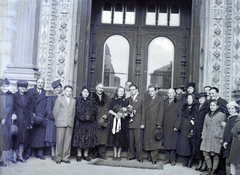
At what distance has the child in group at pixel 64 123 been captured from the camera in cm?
649

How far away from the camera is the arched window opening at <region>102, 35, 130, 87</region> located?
30.5ft

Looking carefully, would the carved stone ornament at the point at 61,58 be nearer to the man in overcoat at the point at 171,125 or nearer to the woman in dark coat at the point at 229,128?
the man in overcoat at the point at 171,125

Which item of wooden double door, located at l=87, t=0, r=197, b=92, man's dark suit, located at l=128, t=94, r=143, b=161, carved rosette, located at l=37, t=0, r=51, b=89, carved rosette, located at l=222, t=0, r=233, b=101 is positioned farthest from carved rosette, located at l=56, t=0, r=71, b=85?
carved rosette, located at l=222, t=0, r=233, b=101

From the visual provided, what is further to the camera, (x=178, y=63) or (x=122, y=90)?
(x=178, y=63)

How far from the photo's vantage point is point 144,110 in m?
6.97

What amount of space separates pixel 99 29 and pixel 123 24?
0.81m

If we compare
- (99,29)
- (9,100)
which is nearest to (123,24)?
(99,29)

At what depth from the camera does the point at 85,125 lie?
22.1ft

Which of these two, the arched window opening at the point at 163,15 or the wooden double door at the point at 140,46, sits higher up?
the arched window opening at the point at 163,15

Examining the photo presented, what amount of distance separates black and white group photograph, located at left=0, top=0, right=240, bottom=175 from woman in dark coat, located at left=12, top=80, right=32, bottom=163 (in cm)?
2

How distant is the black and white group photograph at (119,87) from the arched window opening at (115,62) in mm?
33

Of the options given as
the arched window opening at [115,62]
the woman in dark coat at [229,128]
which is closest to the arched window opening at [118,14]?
the arched window opening at [115,62]

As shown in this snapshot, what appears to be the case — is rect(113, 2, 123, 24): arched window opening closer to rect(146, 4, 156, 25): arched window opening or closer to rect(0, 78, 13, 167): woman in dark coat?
rect(146, 4, 156, 25): arched window opening

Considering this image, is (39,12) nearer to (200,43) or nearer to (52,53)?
(52,53)
